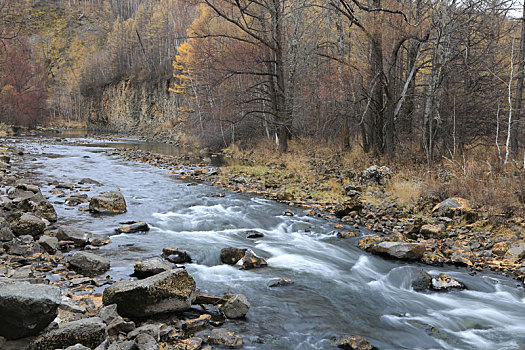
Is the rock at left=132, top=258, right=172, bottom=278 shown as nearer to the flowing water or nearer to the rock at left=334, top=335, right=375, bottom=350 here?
the flowing water

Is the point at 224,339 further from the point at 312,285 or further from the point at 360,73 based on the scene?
the point at 360,73

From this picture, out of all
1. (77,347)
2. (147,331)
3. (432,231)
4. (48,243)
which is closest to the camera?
(77,347)

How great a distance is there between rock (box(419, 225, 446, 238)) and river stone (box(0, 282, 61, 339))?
714 centimetres

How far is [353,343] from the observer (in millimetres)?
4055

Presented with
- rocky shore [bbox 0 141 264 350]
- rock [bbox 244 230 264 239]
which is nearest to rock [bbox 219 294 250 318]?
rocky shore [bbox 0 141 264 350]

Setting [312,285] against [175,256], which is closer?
[312,285]

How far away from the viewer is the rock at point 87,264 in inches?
210

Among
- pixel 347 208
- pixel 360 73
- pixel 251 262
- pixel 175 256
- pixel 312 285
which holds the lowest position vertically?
pixel 312 285

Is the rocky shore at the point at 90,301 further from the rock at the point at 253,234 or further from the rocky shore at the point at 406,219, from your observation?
the rocky shore at the point at 406,219

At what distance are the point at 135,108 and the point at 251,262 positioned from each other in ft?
193

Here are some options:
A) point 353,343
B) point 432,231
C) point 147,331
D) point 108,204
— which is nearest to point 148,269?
point 147,331

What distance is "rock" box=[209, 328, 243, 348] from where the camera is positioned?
379cm

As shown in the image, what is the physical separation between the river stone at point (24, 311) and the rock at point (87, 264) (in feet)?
6.84

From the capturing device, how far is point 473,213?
8.21m
